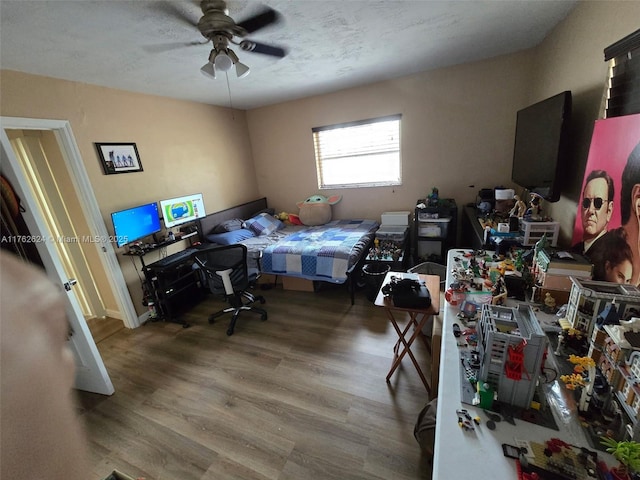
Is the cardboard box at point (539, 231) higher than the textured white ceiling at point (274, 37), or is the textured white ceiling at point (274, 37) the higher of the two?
the textured white ceiling at point (274, 37)

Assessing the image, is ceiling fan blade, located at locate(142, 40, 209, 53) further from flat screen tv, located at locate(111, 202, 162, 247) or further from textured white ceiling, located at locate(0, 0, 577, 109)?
flat screen tv, located at locate(111, 202, 162, 247)

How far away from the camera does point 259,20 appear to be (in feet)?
5.17

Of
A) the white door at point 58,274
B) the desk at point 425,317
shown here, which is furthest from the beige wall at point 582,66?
the white door at point 58,274

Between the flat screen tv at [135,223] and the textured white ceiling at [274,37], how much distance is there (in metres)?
1.22

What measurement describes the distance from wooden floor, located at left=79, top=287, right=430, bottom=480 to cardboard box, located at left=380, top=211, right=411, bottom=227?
143cm

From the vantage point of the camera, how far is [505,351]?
79 centimetres

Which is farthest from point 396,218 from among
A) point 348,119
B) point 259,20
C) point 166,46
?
point 166,46

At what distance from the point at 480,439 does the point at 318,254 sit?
7.48 ft

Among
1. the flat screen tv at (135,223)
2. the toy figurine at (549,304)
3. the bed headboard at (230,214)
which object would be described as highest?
the flat screen tv at (135,223)

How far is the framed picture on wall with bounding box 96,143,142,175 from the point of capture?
2.61 meters

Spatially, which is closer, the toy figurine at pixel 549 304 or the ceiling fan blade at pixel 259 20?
the toy figurine at pixel 549 304

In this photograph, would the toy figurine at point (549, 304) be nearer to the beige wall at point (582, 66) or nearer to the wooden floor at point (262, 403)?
the beige wall at point (582, 66)

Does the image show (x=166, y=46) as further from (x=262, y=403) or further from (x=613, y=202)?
(x=613, y=202)

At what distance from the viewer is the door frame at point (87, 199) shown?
2164 millimetres
